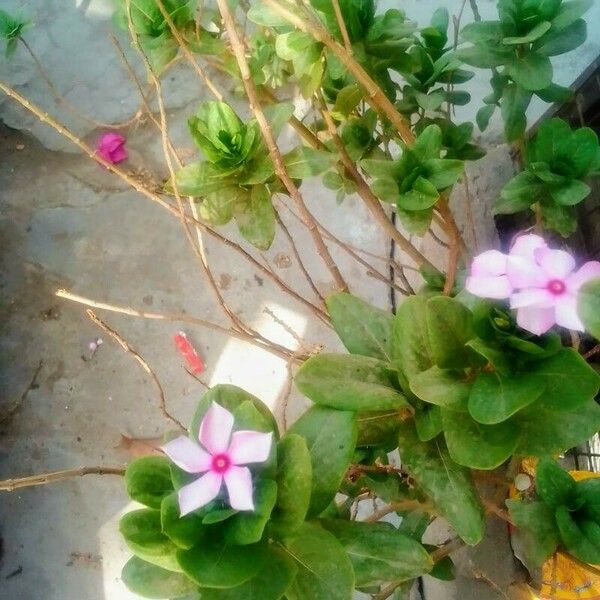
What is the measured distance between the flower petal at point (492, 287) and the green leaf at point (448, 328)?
10cm

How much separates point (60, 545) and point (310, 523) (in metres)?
1.09

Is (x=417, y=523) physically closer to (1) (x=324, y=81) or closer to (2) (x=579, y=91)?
(1) (x=324, y=81)

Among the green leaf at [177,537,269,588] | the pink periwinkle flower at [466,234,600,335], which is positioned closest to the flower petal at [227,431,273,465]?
the green leaf at [177,537,269,588]

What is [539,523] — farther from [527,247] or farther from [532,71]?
[532,71]

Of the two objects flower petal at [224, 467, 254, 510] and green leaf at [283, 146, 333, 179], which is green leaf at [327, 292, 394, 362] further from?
flower petal at [224, 467, 254, 510]

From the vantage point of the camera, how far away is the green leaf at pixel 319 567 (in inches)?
27.0

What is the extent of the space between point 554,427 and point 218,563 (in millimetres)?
365

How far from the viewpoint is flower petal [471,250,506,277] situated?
559 millimetres

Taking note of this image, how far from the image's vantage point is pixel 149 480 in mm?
672

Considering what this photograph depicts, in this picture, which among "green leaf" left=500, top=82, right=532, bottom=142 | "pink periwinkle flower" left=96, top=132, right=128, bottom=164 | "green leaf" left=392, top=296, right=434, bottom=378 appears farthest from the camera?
"pink periwinkle flower" left=96, top=132, right=128, bottom=164

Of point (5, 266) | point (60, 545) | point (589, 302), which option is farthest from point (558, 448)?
point (5, 266)

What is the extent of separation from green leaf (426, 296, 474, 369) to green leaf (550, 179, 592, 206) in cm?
33

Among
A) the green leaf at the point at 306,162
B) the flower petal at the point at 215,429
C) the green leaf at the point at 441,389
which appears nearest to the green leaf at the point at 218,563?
the flower petal at the point at 215,429

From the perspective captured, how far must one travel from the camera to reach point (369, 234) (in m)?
1.71
